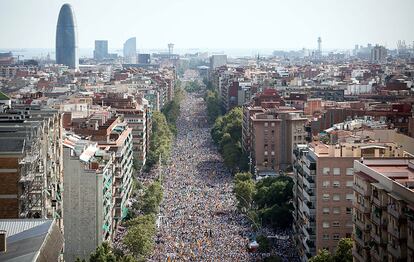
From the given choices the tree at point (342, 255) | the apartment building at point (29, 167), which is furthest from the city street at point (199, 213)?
the apartment building at point (29, 167)

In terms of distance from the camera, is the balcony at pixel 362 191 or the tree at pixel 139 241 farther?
the tree at pixel 139 241

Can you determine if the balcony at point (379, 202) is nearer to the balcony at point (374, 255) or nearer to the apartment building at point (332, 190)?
the balcony at point (374, 255)

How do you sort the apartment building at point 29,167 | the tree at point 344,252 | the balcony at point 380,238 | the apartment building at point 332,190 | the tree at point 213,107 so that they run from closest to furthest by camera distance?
the balcony at point 380,238 < the apartment building at point 29,167 < the tree at point 344,252 < the apartment building at point 332,190 < the tree at point 213,107

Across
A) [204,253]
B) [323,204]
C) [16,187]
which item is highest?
[16,187]

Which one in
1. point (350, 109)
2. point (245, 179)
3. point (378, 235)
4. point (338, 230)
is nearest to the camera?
point (378, 235)

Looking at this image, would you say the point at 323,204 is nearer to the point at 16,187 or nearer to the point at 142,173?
the point at 16,187

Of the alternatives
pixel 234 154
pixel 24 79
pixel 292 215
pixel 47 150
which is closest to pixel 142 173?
pixel 234 154
